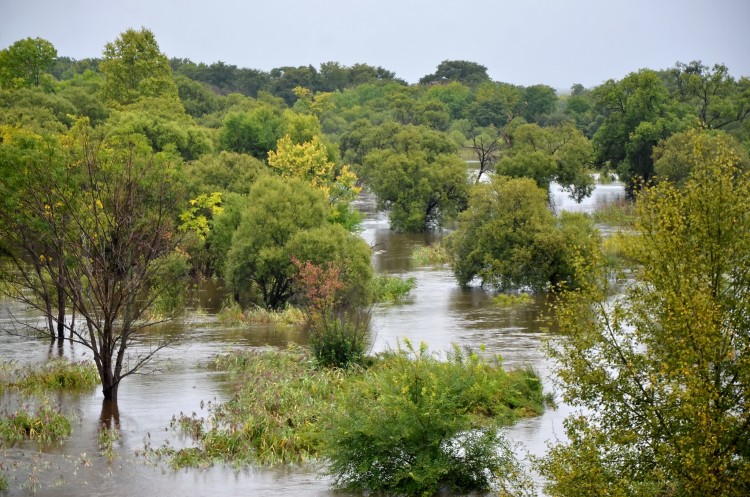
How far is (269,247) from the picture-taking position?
37.3 metres

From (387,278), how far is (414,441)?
27.6m

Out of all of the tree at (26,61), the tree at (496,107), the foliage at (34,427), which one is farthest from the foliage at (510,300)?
the tree at (496,107)

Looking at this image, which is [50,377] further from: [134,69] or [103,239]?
[134,69]

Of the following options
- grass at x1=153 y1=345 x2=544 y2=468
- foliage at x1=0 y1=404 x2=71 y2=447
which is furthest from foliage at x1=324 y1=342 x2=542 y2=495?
foliage at x1=0 y1=404 x2=71 y2=447

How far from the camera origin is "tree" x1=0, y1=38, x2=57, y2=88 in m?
84.1

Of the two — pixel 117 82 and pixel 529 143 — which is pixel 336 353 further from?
pixel 117 82

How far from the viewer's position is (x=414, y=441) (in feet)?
53.9

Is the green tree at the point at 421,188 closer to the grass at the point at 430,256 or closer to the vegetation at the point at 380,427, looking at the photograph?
the grass at the point at 430,256

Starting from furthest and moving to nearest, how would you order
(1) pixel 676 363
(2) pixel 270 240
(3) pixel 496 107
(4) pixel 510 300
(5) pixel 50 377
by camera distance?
(3) pixel 496 107 → (4) pixel 510 300 → (2) pixel 270 240 → (5) pixel 50 377 → (1) pixel 676 363

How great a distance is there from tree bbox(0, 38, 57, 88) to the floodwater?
50.3 m

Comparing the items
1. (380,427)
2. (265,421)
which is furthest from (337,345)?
(380,427)

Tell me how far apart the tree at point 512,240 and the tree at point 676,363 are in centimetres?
2516

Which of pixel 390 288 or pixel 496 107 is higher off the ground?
pixel 496 107

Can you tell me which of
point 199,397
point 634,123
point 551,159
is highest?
point 634,123
